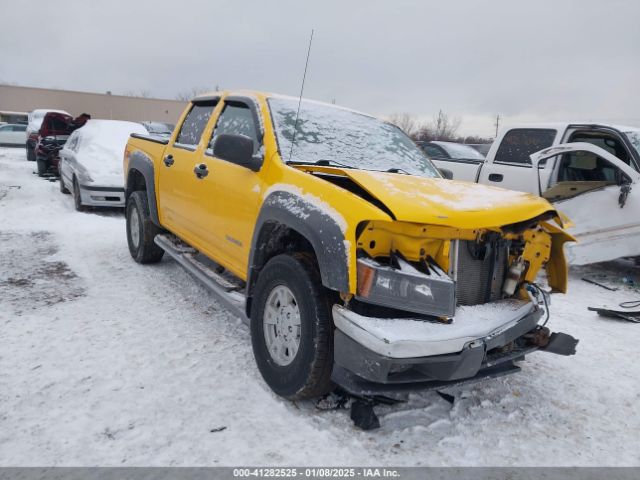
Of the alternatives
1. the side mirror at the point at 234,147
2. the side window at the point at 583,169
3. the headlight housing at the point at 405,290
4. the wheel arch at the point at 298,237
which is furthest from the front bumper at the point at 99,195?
the headlight housing at the point at 405,290

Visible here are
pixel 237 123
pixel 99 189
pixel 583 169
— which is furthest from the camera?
pixel 99 189

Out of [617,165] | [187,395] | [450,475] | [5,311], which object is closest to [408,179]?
[450,475]

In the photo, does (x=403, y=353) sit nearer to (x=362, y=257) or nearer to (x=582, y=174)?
(x=362, y=257)

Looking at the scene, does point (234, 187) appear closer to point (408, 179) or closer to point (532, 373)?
point (408, 179)

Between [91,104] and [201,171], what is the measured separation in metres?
55.4

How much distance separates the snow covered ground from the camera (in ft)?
8.43

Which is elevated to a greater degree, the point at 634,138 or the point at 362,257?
the point at 634,138

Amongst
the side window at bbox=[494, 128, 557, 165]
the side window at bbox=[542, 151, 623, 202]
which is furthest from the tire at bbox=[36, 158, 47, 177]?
the side window at bbox=[542, 151, 623, 202]

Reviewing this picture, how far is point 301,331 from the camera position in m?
2.79

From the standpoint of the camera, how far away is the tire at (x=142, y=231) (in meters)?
5.66

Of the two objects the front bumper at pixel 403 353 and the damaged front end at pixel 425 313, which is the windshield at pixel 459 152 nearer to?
the damaged front end at pixel 425 313

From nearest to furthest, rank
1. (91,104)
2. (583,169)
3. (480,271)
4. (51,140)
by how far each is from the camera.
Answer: (480,271) → (583,169) → (51,140) → (91,104)

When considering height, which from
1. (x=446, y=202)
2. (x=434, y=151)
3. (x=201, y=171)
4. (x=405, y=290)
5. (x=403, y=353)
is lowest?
(x=403, y=353)

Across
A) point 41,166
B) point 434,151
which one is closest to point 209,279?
point 434,151
